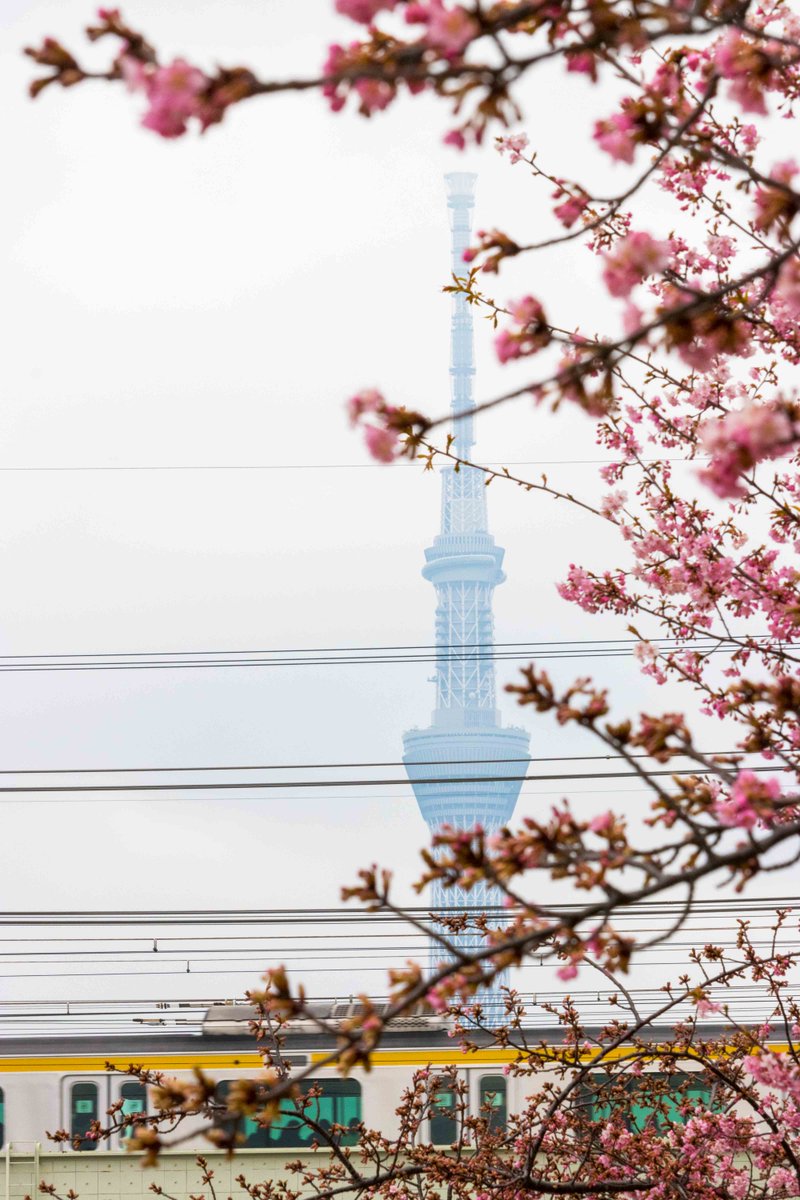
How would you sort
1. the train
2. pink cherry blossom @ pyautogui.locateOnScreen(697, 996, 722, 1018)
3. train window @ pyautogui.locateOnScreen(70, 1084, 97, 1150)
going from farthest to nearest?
train window @ pyautogui.locateOnScreen(70, 1084, 97, 1150)
the train
pink cherry blossom @ pyautogui.locateOnScreen(697, 996, 722, 1018)

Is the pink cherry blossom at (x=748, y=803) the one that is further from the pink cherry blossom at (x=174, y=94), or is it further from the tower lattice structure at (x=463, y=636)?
the tower lattice structure at (x=463, y=636)

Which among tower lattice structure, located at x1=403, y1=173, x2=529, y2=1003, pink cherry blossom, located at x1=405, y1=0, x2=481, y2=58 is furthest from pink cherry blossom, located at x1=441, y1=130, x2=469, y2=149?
tower lattice structure, located at x1=403, y1=173, x2=529, y2=1003

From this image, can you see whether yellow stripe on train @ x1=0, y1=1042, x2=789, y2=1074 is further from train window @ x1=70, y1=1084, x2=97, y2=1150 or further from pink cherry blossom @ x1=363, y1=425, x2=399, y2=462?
pink cherry blossom @ x1=363, y1=425, x2=399, y2=462

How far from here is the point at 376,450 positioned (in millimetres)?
2777

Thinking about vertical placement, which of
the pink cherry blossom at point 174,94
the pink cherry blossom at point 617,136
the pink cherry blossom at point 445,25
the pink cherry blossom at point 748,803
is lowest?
the pink cherry blossom at point 748,803

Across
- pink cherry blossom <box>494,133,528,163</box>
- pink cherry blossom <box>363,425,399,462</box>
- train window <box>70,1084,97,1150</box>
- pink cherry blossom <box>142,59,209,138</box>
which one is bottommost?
train window <box>70,1084,97,1150</box>

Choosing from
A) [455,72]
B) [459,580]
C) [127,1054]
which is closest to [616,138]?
[455,72]

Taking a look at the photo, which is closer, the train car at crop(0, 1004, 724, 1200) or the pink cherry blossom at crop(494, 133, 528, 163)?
the pink cherry blossom at crop(494, 133, 528, 163)

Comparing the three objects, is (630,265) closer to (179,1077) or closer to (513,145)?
(513,145)

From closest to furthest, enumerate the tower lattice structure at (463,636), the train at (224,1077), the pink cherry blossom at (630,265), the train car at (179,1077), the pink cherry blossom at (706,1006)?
the pink cherry blossom at (630,265), the pink cherry blossom at (706,1006), the train car at (179,1077), the train at (224,1077), the tower lattice structure at (463,636)

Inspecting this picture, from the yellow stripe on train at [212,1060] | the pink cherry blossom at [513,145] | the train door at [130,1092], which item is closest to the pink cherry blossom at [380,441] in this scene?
the pink cherry blossom at [513,145]

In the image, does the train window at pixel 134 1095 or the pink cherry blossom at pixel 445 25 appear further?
the train window at pixel 134 1095

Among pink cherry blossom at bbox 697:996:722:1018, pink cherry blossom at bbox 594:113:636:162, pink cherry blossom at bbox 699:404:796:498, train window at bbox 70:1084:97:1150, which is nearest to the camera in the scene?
pink cherry blossom at bbox 699:404:796:498

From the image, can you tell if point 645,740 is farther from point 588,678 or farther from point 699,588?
point 699,588
